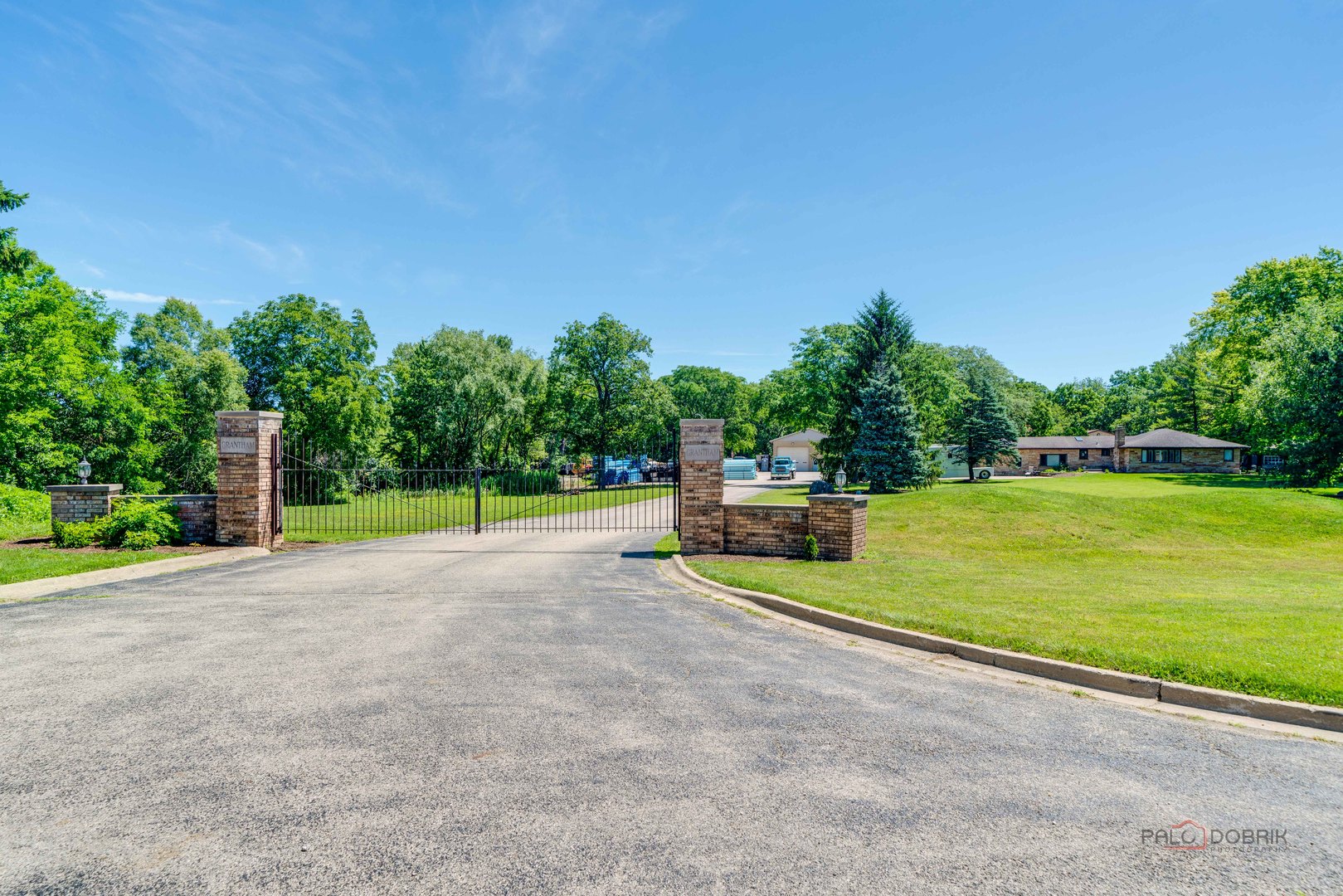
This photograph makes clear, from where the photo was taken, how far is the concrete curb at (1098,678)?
15.8 ft

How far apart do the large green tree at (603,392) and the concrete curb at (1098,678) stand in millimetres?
28373

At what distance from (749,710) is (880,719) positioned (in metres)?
0.97

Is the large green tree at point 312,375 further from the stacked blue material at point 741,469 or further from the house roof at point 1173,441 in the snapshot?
the house roof at point 1173,441

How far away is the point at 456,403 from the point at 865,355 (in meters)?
23.1

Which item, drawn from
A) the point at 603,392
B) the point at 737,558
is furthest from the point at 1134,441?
the point at 737,558

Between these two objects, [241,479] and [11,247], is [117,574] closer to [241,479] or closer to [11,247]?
[241,479]

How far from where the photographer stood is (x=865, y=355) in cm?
3216

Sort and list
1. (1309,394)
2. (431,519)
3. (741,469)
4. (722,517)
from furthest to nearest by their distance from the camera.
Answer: (741,469)
(1309,394)
(431,519)
(722,517)

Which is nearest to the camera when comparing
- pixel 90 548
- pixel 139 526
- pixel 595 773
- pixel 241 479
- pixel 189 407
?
pixel 595 773

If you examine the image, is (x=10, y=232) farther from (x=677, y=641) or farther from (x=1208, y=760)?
(x=1208, y=760)

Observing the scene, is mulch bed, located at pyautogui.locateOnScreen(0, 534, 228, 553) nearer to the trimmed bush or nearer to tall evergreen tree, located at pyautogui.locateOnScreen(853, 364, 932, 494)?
the trimmed bush

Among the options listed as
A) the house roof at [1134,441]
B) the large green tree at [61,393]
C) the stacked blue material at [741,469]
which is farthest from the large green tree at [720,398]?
the large green tree at [61,393]

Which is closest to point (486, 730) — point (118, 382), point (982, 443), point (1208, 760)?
point (1208, 760)

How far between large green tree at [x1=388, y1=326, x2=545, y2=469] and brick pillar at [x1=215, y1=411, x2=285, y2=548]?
22.5 m
